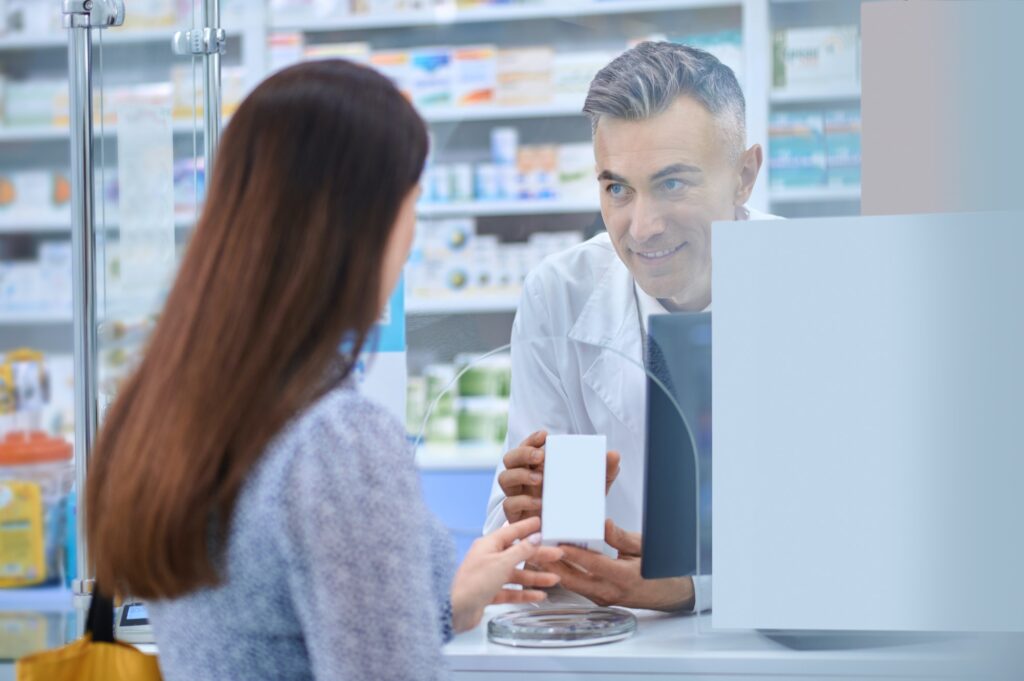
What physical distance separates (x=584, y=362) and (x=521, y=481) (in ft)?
0.83

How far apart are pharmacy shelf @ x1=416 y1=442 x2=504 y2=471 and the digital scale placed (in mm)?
502

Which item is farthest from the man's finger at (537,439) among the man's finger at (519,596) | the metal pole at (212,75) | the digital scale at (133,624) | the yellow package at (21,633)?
the yellow package at (21,633)

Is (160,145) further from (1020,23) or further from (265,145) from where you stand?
(1020,23)

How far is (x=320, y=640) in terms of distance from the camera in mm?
981

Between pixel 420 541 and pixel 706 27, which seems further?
pixel 706 27

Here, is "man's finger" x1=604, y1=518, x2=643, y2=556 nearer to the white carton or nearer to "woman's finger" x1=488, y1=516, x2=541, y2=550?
the white carton

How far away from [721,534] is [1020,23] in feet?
2.83

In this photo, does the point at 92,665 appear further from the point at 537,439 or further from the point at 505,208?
the point at 505,208

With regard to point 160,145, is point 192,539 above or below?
below

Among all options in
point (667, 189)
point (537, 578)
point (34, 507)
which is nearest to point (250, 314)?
point (537, 578)

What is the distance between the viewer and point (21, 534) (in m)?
3.90

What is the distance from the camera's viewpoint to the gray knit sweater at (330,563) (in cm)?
98

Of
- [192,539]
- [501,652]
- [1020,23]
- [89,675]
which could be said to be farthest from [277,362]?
[1020,23]

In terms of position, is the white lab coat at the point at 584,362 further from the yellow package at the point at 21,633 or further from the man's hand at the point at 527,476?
the yellow package at the point at 21,633
